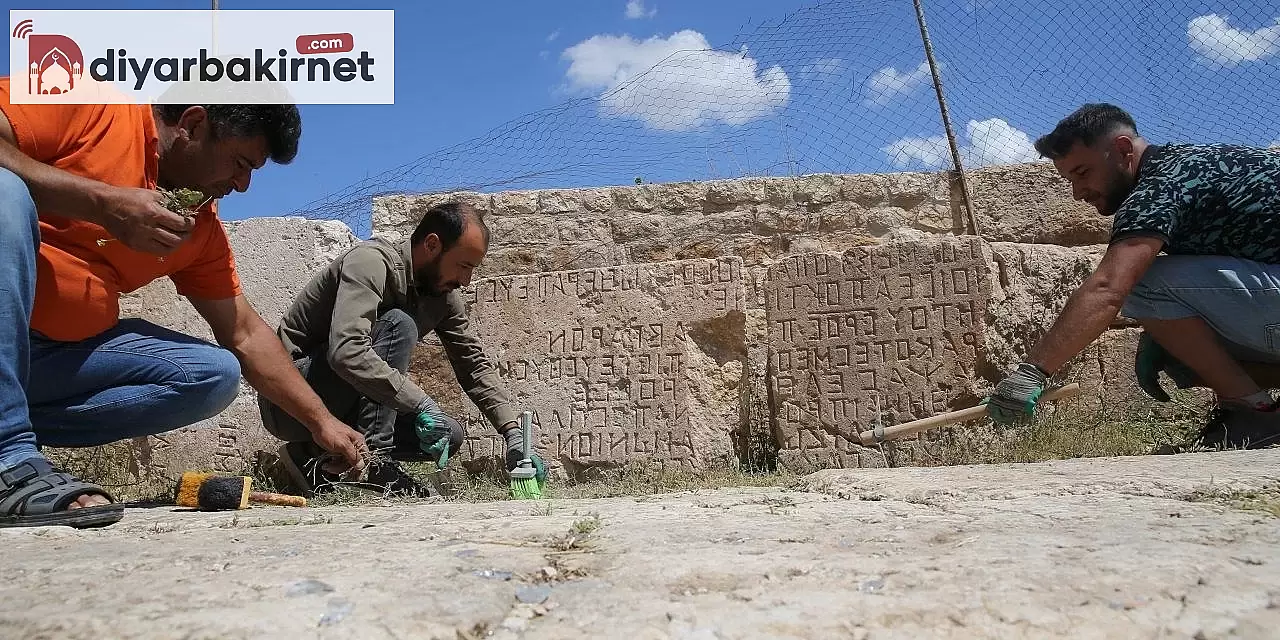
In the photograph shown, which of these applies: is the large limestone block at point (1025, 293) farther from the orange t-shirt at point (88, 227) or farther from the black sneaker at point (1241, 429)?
the orange t-shirt at point (88, 227)

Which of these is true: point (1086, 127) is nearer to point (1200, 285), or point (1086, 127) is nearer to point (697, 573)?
point (1200, 285)

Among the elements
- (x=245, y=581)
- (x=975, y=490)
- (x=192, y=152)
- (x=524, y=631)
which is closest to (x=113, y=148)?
(x=192, y=152)

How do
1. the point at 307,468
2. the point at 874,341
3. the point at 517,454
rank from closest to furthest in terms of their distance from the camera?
the point at 307,468, the point at 517,454, the point at 874,341

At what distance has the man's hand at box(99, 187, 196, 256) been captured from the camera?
204 centimetres

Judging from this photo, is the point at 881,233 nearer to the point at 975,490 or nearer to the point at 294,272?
the point at 975,490

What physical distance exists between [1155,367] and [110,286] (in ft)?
11.1

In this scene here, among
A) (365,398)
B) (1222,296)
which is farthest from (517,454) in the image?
(1222,296)

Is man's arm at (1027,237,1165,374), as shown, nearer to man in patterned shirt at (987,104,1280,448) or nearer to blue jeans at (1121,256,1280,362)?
man in patterned shirt at (987,104,1280,448)

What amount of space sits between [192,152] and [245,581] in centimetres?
161

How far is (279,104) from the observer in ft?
8.04

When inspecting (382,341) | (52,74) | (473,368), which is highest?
(52,74)

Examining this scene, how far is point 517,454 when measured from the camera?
365 cm

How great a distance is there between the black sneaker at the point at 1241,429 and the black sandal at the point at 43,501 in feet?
10.3

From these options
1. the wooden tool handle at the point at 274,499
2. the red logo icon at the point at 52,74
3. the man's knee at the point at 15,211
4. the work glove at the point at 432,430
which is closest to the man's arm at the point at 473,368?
the work glove at the point at 432,430
